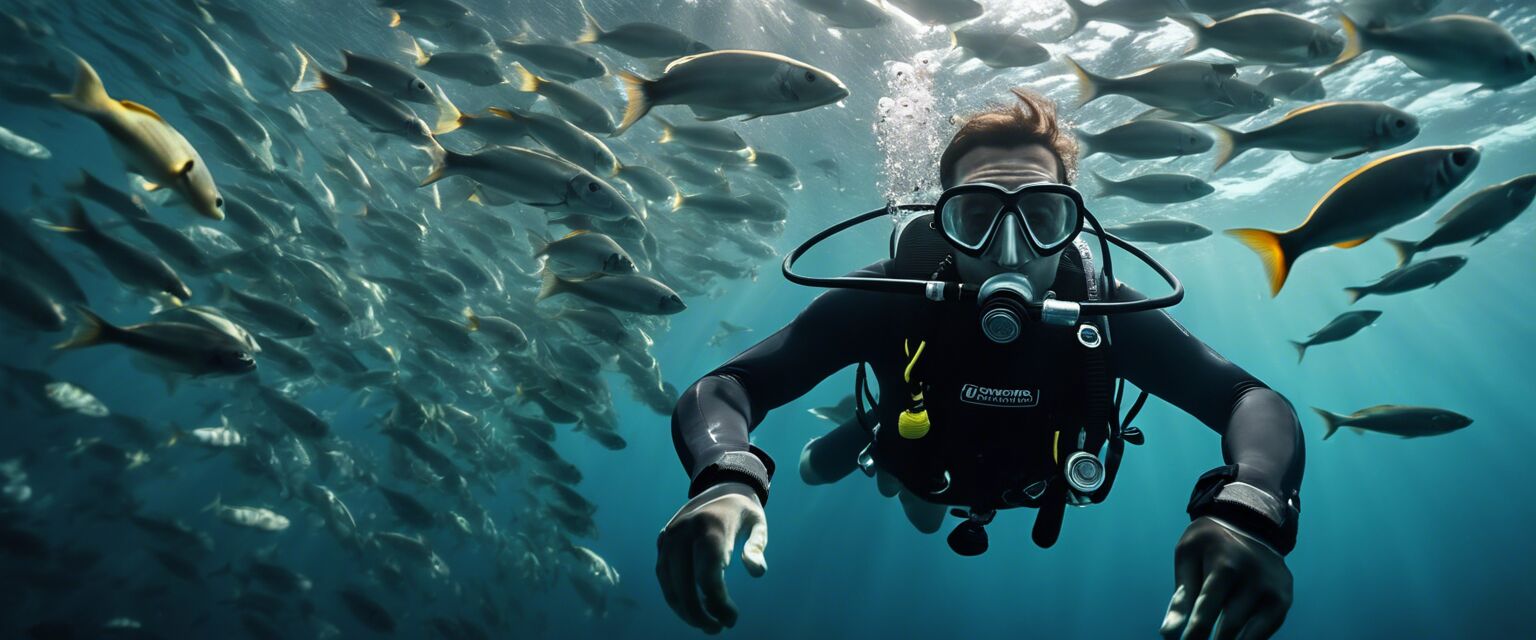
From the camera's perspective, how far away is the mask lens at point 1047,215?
246 centimetres

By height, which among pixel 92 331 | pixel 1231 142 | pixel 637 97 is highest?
pixel 637 97

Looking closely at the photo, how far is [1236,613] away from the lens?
1166 millimetres

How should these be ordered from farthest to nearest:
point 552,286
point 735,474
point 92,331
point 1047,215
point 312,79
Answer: point 552,286 < point 312,79 < point 92,331 < point 1047,215 < point 735,474

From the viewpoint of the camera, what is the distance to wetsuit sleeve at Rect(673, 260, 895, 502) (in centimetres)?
169

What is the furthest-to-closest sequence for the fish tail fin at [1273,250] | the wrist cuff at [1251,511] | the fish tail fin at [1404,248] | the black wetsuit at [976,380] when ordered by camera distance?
1. the fish tail fin at [1404,248]
2. the fish tail fin at [1273,250]
3. the black wetsuit at [976,380]
4. the wrist cuff at [1251,511]

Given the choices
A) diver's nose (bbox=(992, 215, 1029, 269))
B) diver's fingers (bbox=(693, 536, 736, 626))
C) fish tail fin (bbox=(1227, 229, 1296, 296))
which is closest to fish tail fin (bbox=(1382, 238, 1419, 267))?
fish tail fin (bbox=(1227, 229, 1296, 296))

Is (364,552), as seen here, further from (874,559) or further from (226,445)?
(874,559)

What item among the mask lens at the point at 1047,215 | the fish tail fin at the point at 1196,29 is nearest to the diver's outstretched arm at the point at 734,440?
the mask lens at the point at 1047,215

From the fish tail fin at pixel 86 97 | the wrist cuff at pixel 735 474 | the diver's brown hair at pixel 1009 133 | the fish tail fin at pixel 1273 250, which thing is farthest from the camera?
the diver's brown hair at pixel 1009 133

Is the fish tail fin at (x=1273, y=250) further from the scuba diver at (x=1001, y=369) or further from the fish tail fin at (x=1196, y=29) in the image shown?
the fish tail fin at (x=1196, y=29)

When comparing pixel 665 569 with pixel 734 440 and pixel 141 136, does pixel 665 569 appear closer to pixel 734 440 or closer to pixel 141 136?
pixel 734 440

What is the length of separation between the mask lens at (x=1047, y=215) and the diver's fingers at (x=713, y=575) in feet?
6.26

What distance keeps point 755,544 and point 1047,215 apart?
2.03 metres

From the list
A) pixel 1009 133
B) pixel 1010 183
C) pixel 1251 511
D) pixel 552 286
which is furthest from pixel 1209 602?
pixel 552 286
